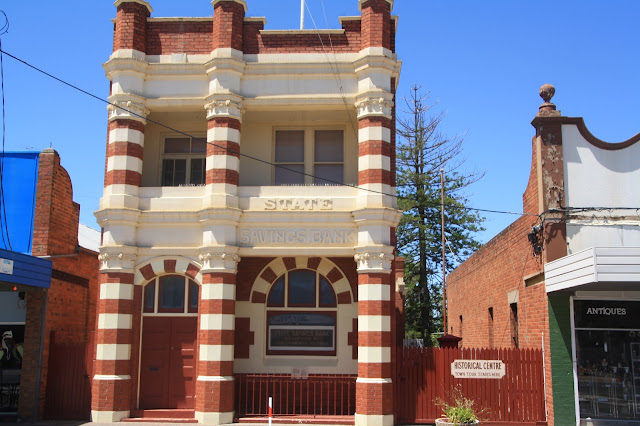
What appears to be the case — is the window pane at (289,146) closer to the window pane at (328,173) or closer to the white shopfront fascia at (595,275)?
the window pane at (328,173)

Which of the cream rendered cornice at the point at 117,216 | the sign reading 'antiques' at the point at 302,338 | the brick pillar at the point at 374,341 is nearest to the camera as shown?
the brick pillar at the point at 374,341

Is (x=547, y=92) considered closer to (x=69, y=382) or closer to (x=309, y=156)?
(x=309, y=156)

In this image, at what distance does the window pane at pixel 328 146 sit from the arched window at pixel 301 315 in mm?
3162

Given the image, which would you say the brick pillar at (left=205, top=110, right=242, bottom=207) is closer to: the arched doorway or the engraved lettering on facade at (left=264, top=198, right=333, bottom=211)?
the engraved lettering on facade at (left=264, top=198, right=333, bottom=211)

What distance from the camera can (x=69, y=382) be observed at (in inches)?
659

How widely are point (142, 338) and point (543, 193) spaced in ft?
34.5

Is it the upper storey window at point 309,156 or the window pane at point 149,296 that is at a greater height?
the upper storey window at point 309,156

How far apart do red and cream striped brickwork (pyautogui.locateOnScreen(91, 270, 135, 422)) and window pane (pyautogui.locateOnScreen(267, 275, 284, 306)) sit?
141 inches

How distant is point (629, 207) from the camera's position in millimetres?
15047

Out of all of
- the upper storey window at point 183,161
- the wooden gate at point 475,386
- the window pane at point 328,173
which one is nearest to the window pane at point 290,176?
the window pane at point 328,173

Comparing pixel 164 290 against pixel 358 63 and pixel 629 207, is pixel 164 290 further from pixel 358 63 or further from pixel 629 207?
pixel 629 207

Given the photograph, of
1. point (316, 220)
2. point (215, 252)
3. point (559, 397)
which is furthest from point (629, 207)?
point (215, 252)

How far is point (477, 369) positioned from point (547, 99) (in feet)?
22.4

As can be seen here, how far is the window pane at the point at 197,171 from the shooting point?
719 inches
